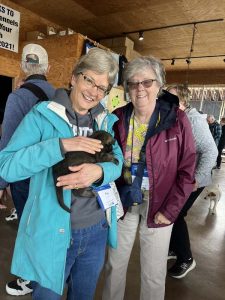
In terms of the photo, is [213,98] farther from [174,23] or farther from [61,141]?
[61,141]

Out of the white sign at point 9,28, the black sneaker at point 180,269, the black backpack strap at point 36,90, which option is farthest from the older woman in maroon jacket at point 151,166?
the white sign at point 9,28

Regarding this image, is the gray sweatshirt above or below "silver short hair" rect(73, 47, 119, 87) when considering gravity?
below

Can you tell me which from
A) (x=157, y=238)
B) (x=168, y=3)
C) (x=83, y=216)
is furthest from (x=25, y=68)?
(x=168, y=3)

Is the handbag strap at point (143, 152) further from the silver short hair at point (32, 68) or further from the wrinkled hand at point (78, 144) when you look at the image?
the silver short hair at point (32, 68)

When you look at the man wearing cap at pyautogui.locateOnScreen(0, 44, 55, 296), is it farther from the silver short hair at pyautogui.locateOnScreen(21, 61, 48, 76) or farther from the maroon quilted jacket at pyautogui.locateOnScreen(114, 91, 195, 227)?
the maroon quilted jacket at pyautogui.locateOnScreen(114, 91, 195, 227)

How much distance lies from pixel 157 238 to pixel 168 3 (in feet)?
12.0

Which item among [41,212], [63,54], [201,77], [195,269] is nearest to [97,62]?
[41,212]

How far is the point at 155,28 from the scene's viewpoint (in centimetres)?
493

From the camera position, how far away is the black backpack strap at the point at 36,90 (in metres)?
1.44

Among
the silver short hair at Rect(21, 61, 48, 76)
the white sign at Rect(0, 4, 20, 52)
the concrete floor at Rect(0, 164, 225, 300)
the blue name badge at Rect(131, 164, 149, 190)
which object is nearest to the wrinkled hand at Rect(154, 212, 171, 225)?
the blue name badge at Rect(131, 164, 149, 190)

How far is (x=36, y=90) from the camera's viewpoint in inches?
57.0

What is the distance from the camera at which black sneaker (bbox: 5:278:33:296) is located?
190 cm

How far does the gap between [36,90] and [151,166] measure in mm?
769

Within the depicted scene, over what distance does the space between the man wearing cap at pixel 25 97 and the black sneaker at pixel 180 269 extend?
1.53 metres
